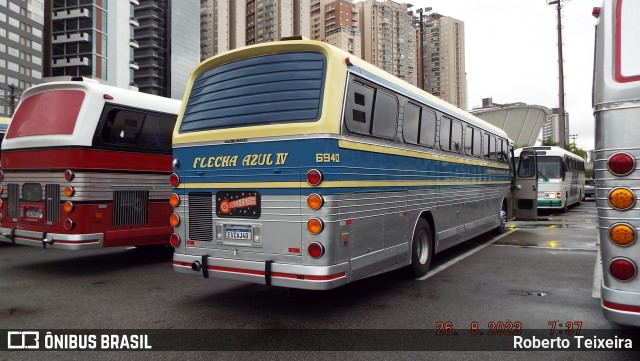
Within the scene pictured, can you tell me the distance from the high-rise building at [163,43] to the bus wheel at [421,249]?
10039cm

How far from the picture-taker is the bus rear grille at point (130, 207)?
7832 mm

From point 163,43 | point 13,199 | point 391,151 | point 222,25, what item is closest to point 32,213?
point 13,199

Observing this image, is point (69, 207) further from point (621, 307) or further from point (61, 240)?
point (621, 307)

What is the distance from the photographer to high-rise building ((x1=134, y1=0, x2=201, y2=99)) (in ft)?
327

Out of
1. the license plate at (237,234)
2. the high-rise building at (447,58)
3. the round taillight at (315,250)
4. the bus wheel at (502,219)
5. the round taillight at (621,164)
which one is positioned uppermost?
the high-rise building at (447,58)

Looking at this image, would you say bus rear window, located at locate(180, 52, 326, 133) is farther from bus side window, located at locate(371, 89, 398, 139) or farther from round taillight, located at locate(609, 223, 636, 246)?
round taillight, located at locate(609, 223, 636, 246)

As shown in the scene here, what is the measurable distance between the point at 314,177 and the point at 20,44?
92.8 metres

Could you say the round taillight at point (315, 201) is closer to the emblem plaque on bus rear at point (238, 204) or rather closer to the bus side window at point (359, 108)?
the emblem plaque on bus rear at point (238, 204)

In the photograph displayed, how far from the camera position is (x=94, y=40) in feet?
Result: 232

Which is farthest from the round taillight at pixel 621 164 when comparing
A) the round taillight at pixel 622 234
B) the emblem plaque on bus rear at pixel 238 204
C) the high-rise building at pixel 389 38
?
the high-rise building at pixel 389 38

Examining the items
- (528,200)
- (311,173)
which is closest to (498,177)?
(528,200)

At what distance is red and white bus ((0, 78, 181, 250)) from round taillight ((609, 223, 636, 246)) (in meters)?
7.08

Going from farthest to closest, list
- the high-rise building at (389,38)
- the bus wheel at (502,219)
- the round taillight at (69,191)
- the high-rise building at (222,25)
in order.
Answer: the high-rise building at (222,25) < the high-rise building at (389,38) < the bus wheel at (502,219) < the round taillight at (69,191)

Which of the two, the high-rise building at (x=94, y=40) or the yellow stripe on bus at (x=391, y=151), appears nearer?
the yellow stripe on bus at (x=391, y=151)
